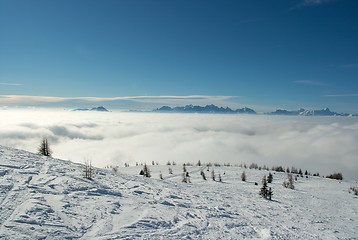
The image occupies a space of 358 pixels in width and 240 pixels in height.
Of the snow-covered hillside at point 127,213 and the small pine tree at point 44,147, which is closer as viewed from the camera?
the snow-covered hillside at point 127,213

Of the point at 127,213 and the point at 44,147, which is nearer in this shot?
the point at 127,213

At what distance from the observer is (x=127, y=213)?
12.0 meters

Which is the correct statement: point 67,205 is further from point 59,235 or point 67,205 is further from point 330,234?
point 330,234

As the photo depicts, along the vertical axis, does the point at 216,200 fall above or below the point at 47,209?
below

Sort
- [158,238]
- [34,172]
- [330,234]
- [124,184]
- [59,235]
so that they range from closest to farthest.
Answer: [59,235] < [158,238] < [330,234] < [34,172] < [124,184]

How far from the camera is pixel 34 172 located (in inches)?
636

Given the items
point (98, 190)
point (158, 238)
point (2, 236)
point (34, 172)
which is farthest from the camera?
point (34, 172)

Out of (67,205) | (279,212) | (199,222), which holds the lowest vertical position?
(279,212)

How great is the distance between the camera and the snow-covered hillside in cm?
990

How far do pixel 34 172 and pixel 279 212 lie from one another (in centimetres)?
1464

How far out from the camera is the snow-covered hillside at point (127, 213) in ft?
32.5

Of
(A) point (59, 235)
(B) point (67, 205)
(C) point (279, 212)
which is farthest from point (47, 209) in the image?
(C) point (279, 212)

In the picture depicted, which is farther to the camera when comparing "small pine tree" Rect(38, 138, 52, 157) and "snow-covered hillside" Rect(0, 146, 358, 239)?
"small pine tree" Rect(38, 138, 52, 157)

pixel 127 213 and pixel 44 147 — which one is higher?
pixel 44 147
